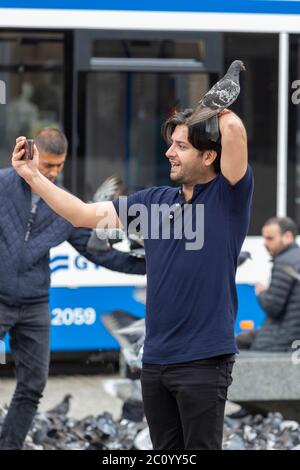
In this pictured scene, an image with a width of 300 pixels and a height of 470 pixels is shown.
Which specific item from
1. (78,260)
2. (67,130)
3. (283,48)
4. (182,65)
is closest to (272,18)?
(283,48)

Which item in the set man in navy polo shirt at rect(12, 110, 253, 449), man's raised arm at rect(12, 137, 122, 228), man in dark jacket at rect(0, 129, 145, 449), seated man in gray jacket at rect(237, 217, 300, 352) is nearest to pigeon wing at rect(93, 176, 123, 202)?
man in dark jacket at rect(0, 129, 145, 449)

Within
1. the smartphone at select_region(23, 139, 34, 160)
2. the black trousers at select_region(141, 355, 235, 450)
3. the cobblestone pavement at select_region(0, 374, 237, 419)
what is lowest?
the cobblestone pavement at select_region(0, 374, 237, 419)

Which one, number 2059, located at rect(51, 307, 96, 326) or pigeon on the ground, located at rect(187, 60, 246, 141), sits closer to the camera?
pigeon on the ground, located at rect(187, 60, 246, 141)

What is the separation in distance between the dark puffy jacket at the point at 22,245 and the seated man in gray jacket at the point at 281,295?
1.65 meters

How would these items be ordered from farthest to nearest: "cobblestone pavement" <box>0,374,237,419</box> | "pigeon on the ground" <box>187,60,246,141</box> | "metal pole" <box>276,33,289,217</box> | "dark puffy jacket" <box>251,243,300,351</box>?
"metal pole" <box>276,33,289,217</box> < "cobblestone pavement" <box>0,374,237,419</box> < "dark puffy jacket" <box>251,243,300,351</box> < "pigeon on the ground" <box>187,60,246,141</box>

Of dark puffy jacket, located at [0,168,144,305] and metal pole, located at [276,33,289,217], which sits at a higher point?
metal pole, located at [276,33,289,217]

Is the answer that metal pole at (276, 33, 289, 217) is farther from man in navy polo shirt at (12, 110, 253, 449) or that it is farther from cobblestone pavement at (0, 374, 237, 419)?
man in navy polo shirt at (12, 110, 253, 449)

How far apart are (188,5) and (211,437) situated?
480 cm

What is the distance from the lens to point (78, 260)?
316 inches

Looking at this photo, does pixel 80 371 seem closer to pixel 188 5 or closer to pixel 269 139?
pixel 269 139

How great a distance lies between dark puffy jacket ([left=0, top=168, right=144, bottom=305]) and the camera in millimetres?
5434

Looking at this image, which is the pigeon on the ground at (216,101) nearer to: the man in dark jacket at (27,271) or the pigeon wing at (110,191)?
the man in dark jacket at (27,271)

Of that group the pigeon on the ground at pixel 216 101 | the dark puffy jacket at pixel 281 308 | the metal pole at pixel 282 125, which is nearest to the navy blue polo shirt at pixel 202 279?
the pigeon on the ground at pixel 216 101

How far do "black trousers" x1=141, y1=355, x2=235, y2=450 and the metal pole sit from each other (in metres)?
4.49
